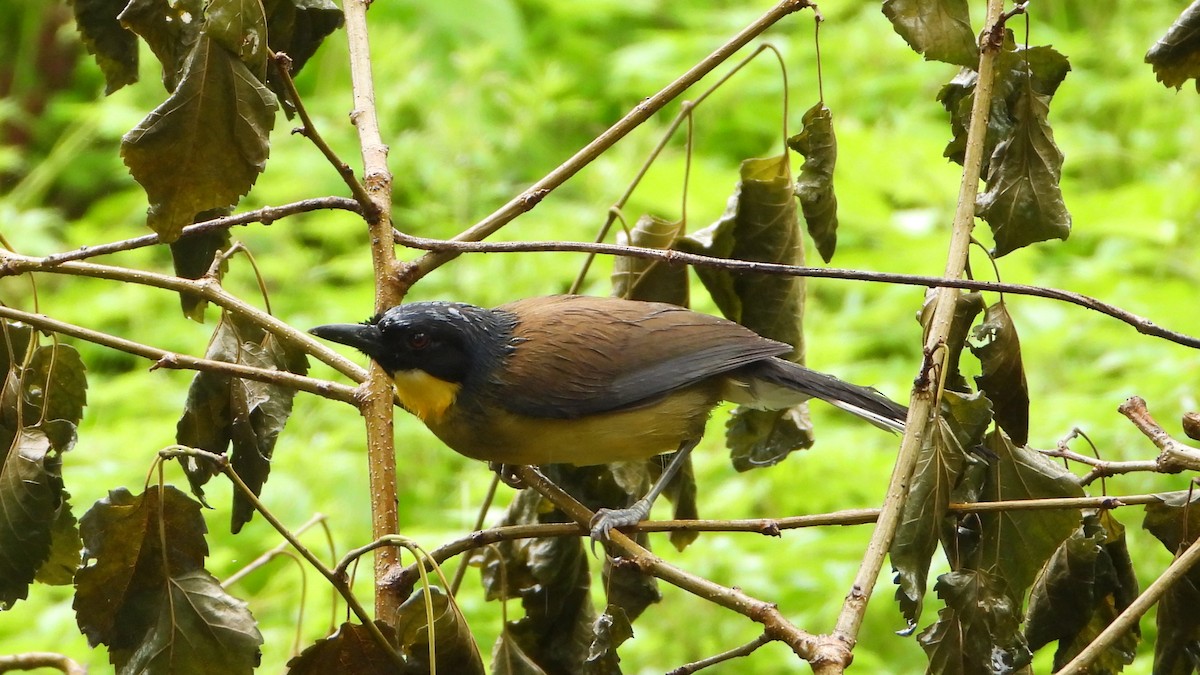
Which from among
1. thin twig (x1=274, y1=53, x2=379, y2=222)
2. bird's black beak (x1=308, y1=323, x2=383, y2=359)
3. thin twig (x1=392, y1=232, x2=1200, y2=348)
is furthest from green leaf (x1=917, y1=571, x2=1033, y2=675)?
bird's black beak (x1=308, y1=323, x2=383, y2=359)

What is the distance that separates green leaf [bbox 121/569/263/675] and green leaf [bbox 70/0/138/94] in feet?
3.45

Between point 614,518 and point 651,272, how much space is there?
0.60 meters

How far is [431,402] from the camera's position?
3.05 m

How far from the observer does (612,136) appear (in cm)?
221

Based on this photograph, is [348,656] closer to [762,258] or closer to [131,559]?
[131,559]

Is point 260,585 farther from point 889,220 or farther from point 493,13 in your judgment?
point 493,13

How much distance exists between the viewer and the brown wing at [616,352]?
302 centimetres

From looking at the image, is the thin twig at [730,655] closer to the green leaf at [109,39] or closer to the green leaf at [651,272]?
the green leaf at [651,272]

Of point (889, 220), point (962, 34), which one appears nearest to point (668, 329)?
point (962, 34)

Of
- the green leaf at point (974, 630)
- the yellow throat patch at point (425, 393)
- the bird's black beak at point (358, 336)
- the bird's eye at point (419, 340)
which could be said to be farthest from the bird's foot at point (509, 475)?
the green leaf at point (974, 630)

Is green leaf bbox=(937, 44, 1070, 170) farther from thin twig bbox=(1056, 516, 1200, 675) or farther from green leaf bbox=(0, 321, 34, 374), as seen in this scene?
green leaf bbox=(0, 321, 34, 374)

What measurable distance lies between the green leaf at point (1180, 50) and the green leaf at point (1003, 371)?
513 millimetres

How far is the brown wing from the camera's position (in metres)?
3.02

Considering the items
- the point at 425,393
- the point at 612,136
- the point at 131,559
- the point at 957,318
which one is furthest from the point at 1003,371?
the point at 131,559
